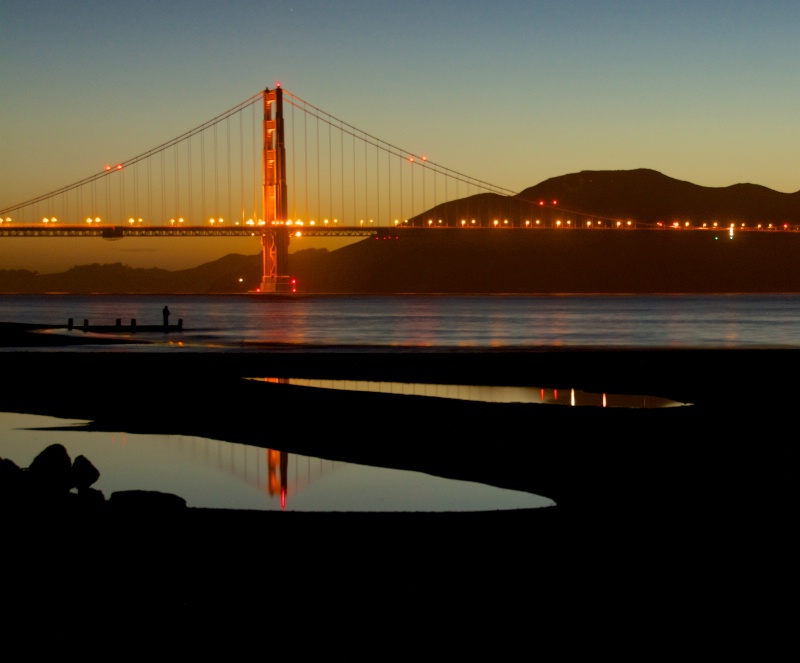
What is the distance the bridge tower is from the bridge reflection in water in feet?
222

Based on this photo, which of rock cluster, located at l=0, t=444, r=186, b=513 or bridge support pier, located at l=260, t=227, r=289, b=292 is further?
bridge support pier, located at l=260, t=227, r=289, b=292

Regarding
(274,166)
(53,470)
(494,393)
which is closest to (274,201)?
(274,166)

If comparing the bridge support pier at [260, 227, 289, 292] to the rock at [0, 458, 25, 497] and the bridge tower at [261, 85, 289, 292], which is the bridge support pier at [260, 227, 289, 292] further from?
the rock at [0, 458, 25, 497]

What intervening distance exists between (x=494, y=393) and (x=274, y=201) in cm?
7152

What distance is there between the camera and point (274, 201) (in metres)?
86.5

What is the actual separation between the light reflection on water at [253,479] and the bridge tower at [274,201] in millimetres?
74010

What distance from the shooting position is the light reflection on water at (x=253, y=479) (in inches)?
329

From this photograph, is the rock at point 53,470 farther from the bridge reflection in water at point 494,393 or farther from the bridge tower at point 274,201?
the bridge tower at point 274,201

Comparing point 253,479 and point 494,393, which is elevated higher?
point 253,479

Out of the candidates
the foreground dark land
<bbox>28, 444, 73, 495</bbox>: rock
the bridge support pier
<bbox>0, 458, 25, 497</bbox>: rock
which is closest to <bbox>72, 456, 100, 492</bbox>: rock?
<bbox>28, 444, 73, 495</bbox>: rock

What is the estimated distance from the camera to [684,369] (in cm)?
2092

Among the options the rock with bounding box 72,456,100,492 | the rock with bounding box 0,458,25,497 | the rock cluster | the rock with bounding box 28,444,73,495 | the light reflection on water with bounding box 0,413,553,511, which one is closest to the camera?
the rock cluster

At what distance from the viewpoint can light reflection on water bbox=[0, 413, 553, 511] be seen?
8.37 m

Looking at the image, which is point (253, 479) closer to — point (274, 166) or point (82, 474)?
point (82, 474)
